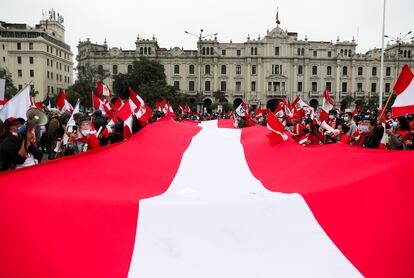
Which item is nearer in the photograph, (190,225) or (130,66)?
(190,225)

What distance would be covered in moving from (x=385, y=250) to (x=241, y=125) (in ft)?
35.4

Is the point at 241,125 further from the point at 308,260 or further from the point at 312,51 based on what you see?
the point at 312,51

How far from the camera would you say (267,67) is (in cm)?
6469

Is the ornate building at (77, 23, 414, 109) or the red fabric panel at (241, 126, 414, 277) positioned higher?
the ornate building at (77, 23, 414, 109)

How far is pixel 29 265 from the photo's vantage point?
110 inches

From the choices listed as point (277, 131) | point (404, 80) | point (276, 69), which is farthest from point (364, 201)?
point (276, 69)

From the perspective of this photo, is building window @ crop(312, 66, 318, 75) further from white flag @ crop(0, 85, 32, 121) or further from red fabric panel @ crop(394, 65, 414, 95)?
white flag @ crop(0, 85, 32, 121)

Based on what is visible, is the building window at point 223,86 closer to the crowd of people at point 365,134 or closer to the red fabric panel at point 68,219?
the crowd of people at point 365,134

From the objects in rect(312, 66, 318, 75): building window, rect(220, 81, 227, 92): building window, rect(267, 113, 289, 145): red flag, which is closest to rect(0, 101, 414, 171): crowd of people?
rect(267, 113, 289, 145): red flag

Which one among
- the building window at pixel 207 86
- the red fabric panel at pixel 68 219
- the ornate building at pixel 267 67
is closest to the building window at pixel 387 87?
the ornate building at pixel 267 67

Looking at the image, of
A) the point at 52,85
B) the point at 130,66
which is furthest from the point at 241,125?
the point at 52,85

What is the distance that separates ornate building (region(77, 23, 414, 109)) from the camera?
64.4 m

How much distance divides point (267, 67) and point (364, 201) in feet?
208

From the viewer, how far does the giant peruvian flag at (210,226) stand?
2.82 m
